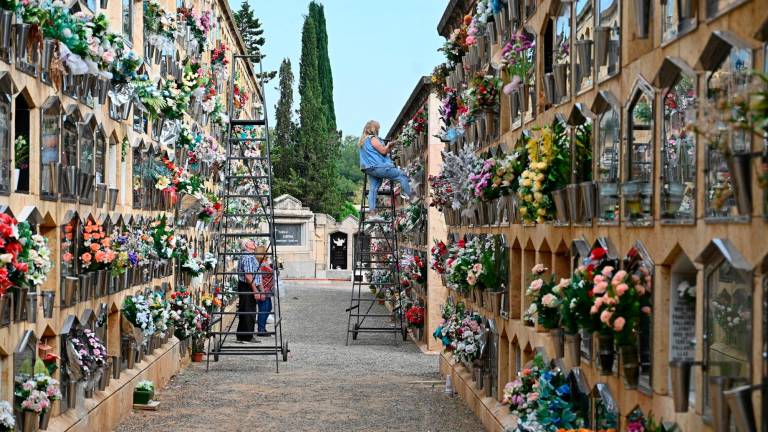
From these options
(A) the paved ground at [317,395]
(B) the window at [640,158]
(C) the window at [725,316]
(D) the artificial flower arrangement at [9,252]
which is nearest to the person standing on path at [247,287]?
(A) the paved ground at [317,395]

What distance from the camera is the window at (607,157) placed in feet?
21.9

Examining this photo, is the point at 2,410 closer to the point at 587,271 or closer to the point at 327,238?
the point at 587,271

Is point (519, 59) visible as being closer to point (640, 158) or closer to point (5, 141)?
point (640, 158)

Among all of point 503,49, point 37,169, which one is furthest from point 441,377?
point 37,169

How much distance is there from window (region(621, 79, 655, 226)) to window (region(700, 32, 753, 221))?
→ 887 mm

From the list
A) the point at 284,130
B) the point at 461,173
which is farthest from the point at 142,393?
the point at 284,130

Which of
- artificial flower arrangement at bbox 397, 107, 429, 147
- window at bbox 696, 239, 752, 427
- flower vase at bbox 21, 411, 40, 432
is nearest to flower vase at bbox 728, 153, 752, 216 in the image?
window at bbox 696, 239, 752, 427

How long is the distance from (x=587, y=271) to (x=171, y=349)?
9.30 meters

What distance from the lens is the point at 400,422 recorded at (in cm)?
1169

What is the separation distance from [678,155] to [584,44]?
180 centimetres

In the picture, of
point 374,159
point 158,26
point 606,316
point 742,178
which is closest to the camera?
point 742,178

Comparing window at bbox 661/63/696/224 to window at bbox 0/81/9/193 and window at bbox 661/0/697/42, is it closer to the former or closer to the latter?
window at bbox 661/0/697/42

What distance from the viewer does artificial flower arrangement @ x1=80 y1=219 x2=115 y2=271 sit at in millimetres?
9455

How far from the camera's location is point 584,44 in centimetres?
731
